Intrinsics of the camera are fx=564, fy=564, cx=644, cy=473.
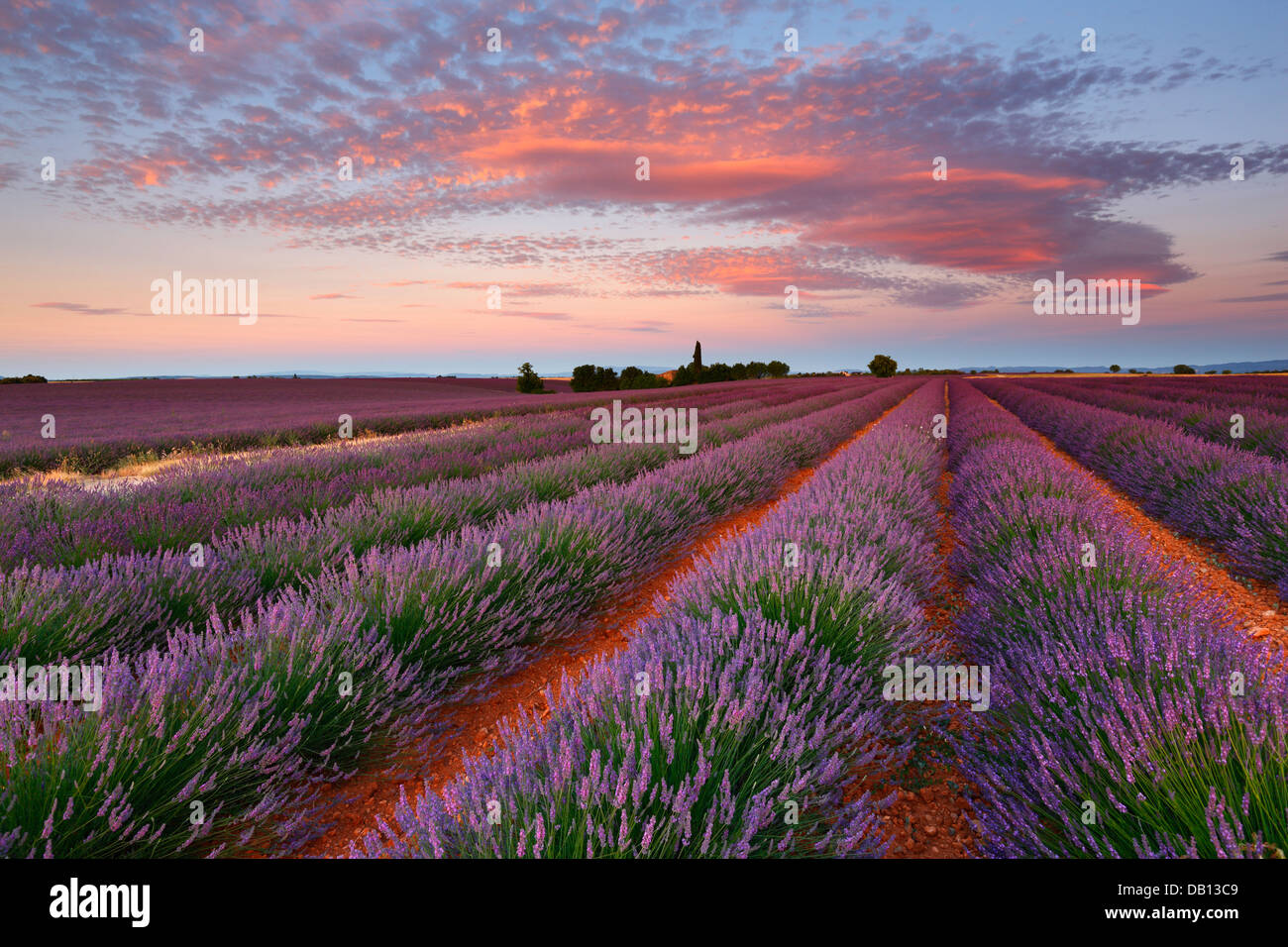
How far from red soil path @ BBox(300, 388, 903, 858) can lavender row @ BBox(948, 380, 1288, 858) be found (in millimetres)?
1321

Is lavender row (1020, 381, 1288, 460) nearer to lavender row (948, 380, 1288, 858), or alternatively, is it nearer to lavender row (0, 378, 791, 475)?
lavender row (948, 380, 1288, 858)

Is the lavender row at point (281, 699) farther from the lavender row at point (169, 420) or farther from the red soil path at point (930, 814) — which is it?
the lavender row at point (169, 420)

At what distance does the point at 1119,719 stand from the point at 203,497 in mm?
6417

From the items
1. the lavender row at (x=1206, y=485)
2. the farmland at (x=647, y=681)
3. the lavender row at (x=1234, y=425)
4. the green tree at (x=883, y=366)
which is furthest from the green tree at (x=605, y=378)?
the farmland at (x=647, y=681)

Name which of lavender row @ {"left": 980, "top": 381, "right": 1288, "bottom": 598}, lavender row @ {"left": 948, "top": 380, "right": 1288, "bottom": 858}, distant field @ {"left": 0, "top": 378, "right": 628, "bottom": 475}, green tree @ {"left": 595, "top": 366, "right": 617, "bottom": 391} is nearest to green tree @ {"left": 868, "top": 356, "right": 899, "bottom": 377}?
green tree @ {"left": 595, "top": 366, "right": 617, "bottom": 391}

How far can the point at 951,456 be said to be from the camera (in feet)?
32.7

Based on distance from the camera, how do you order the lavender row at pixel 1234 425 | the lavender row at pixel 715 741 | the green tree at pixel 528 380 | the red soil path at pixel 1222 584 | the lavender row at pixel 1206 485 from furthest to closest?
the green tree at pixel 528 380 → the lavender row at pixel 1234 425 → the lavender row at pixel 1206 485 → the red soil path at pixel 1222 584 → the lavender row at pixel 715 741

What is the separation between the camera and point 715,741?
147 centimetres

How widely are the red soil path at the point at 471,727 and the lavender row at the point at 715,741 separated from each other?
131 millimetres

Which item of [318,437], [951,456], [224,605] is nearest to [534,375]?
[318,437]

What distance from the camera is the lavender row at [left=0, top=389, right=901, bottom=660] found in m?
2.49

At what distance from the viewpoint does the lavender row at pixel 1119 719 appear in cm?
131

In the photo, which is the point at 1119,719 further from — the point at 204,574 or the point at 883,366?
the point at 883,366

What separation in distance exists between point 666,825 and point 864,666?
1.33 m
